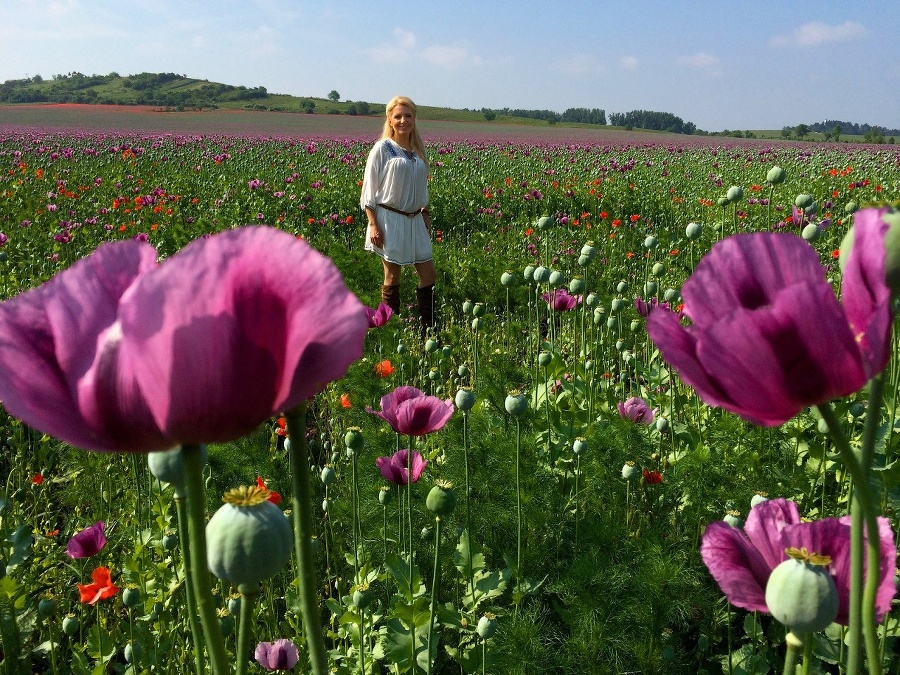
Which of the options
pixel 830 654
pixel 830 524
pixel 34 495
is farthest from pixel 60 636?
pixel 830 524

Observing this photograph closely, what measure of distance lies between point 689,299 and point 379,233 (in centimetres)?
492

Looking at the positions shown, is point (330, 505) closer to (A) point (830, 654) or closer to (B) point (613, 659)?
(B) point (613, 659)

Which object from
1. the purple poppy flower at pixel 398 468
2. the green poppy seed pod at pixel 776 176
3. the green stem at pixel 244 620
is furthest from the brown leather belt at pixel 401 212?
the green stem at pixel 244 620

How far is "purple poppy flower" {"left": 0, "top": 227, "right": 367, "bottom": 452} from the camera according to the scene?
505 millimetres

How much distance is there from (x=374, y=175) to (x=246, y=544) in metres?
4.96

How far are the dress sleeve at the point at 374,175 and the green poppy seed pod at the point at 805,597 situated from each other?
4.92 metres

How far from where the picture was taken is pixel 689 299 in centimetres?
62

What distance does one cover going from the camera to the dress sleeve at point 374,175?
5.31m

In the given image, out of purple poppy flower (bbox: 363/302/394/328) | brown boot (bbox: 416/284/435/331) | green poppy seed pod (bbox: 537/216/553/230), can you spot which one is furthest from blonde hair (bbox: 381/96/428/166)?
purple poppy flower (bbox: 363/302/394/328)

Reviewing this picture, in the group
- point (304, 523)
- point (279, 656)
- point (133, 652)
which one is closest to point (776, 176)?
point (279, 656)

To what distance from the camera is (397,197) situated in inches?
212

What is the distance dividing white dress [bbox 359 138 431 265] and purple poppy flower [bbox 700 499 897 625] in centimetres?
459

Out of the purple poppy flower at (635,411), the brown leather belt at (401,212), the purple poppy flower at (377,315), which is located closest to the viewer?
the purple poppy flower at (635,411)

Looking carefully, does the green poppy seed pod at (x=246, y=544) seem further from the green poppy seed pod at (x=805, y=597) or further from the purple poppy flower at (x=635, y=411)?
the purple poppy flower at (x=635, y=411)
